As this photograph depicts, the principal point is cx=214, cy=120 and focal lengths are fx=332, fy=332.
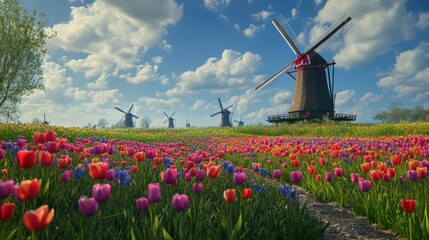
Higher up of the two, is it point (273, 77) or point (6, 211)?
point (273, 77)

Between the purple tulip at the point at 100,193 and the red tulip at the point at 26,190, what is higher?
the red tulip at the point at 26,190

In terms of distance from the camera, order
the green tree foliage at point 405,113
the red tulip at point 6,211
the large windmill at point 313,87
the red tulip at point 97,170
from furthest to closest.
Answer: the green tree foliage at point 405,113
the large windmill at point 313,87
the red tulip at point 97,170
the red tulip at point 6,211

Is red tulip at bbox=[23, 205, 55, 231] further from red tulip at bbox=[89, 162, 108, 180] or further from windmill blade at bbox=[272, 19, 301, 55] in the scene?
windmill blade at bbox=[272, 19, 301, 55]

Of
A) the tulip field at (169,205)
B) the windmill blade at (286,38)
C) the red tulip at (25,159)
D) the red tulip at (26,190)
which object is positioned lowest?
the tulip field at (169,205)

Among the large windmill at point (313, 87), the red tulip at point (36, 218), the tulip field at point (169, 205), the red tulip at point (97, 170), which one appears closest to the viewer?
the red tulip at point (36, 218)

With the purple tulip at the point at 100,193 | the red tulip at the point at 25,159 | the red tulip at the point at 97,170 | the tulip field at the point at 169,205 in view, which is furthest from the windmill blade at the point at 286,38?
the purple tulip at the point at 100,193

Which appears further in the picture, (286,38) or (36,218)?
(286,38)

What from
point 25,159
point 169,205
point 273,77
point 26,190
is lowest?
point 169,205

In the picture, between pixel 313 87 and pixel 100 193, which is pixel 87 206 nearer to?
pixel 100 193

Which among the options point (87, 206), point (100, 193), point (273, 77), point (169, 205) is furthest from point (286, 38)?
point (87, 206)

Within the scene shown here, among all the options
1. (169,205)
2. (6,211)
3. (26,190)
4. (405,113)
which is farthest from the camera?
(405,113)

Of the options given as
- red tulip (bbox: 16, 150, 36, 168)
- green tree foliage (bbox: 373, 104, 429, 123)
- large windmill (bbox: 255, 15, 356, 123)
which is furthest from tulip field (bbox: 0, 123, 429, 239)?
green tree foliage (bbox: 373, 104, 429, 123)

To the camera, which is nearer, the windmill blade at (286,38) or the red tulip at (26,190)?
the red tulip at (26,190)

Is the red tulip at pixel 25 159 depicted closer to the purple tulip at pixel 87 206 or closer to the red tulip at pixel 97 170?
the red tulip at pixel 97 170
